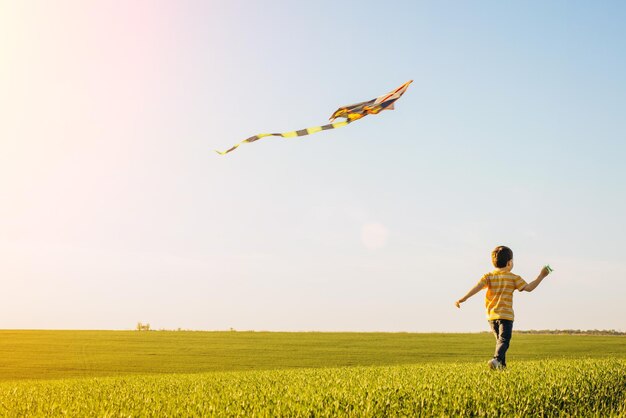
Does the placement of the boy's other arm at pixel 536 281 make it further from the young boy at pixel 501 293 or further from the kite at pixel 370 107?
the kite at pixel 370 107

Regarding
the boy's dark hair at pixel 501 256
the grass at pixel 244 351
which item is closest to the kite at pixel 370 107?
the boy's dark hair at pixel 501 256

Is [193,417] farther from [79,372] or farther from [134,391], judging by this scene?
[79,372]

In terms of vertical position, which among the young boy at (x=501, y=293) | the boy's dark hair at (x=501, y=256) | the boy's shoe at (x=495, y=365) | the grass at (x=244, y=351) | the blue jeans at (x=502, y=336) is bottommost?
the grass at (x=244, y=351)

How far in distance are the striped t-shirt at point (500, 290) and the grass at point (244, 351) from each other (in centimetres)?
722

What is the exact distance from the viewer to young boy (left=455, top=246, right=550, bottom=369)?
11.5 metres

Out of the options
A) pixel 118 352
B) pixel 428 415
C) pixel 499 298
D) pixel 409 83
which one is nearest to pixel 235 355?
pixel 118 352

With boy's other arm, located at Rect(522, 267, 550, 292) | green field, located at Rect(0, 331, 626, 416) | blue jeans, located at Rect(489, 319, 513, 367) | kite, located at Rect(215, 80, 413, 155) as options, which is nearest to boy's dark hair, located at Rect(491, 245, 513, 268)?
boy's other arm, located at Rect(522, 267, 550, 292)

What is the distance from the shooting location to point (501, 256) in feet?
39.5

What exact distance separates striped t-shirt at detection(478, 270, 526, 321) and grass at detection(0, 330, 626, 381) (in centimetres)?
722

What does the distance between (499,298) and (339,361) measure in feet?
37.3

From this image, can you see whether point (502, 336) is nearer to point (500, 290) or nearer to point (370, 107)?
point (500, 290)

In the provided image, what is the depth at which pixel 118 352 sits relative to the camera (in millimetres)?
25859

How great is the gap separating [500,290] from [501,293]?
62 mm

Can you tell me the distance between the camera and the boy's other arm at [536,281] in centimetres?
1137
